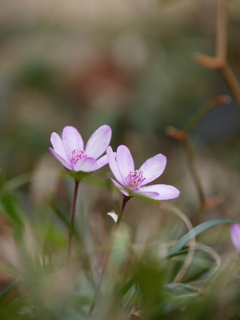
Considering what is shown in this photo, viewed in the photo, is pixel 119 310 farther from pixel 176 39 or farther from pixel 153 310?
pixel 176 39

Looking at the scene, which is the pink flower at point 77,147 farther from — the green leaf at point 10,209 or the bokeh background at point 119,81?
the bokeh background at point 119,81

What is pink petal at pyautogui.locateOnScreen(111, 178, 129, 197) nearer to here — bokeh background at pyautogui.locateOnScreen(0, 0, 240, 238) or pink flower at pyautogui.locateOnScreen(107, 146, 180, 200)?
pink flower at pyautogui.locateOnScreen(107, 146, 180, 200)

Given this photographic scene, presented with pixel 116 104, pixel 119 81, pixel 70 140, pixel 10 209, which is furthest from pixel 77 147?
pixel 119 81

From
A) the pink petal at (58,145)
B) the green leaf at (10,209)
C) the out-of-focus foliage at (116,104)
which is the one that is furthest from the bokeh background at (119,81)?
the pink petal at (58,145)

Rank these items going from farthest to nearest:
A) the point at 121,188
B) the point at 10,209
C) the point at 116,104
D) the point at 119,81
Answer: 1. the point at 119,81
2. the point at 116,104
3. the point at 10,209
4. the point at 121,188

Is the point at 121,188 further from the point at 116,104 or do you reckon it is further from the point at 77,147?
the point at 116,104

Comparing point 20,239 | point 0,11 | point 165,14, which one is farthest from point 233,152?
point 0,11

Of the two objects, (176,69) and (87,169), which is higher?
(87,169)
